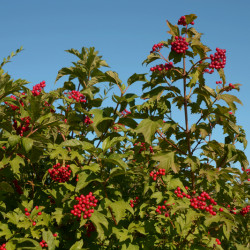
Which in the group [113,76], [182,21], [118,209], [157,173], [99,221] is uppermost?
[182,21]

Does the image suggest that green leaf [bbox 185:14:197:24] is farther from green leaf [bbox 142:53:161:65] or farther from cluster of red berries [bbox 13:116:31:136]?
cluster of red berries [bbox 13:116:31:136]

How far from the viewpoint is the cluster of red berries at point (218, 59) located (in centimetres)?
414

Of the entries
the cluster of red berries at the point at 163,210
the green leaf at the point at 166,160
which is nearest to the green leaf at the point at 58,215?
the cluster of red berries at the point at 163,210

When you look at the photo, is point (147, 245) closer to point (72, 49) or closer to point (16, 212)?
point (16, 212)

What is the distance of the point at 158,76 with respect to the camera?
14.3ft

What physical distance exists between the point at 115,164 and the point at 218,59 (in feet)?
7.31

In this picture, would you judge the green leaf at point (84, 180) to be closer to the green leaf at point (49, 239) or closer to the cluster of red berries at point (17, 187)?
the green leaf at point (49, 239)

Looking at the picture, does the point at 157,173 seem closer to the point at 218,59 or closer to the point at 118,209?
the point at 118,209

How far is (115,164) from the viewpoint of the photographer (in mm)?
3385

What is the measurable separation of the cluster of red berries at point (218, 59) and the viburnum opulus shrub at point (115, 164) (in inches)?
0.6

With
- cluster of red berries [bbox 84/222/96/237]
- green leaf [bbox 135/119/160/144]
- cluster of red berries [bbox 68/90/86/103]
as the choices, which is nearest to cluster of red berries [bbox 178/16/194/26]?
green leaf [bbox 135/119/160/144]

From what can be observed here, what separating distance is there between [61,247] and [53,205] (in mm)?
623

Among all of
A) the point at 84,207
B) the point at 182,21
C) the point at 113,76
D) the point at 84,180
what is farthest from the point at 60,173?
the point at 182,21

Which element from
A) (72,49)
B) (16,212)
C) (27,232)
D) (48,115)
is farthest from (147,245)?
(72,49)
